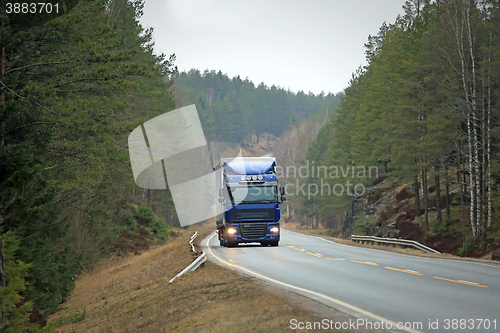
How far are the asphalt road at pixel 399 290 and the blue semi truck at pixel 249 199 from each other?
8.61ft

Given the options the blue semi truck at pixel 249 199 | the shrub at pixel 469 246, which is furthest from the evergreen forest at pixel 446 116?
the blue semi truck at pixel 249 199

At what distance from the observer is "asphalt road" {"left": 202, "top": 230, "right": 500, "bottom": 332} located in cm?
735

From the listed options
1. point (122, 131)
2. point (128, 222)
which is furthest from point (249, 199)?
point (128, 222)

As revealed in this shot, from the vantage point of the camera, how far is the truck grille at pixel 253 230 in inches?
816

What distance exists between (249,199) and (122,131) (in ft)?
20.2

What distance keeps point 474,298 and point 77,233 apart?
59.1ft

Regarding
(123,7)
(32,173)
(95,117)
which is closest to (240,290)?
(32,173)

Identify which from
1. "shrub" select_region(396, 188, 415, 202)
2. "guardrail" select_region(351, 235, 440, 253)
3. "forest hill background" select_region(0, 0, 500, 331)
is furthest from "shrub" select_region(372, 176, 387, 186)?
"guardrail" select_region(351, 235, 440, 253)

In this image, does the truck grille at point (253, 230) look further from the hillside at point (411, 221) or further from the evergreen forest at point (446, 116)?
the evergreen forest at point (446, 116)

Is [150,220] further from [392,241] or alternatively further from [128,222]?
[392,241]

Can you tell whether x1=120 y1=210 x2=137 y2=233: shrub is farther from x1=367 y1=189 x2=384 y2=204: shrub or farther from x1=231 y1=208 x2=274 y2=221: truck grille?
x1=367 y1=189 x2=384 y2=204: shrub

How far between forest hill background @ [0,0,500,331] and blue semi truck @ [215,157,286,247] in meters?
4.88

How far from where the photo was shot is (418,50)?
120 feet

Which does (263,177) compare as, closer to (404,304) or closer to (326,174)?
(404,304)
